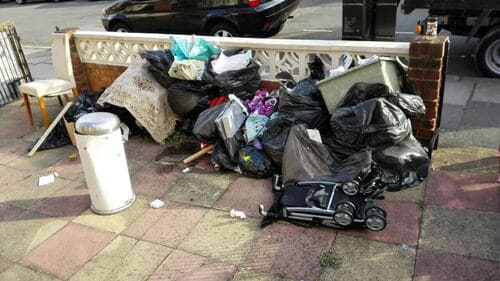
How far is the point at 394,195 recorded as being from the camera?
374 centimetres

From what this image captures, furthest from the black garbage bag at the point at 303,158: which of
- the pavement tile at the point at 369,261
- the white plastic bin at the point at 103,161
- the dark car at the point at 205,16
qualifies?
the dark car at the point at 205,16

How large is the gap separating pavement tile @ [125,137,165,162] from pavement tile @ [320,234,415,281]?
256 cm

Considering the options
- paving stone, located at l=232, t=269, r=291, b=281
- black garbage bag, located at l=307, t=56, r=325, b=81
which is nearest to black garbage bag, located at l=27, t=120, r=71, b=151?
black garbage bag, located at l=307, t=56, r=325, b=81

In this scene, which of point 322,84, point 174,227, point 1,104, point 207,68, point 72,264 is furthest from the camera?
point 1,104

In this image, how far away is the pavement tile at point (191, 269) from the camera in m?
3.07

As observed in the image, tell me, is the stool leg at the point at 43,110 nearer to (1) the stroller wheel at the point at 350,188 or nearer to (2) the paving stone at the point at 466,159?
(1) the stroller wheel at the point at 350,188

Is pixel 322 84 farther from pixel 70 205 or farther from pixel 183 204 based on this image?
pixel 70 205

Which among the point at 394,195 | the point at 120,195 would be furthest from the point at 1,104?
the point at 394,195

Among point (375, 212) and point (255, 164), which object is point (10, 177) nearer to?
point (255, 164)

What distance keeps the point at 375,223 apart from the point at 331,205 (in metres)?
0.35

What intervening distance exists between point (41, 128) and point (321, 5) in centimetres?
967

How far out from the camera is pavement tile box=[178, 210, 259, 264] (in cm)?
328

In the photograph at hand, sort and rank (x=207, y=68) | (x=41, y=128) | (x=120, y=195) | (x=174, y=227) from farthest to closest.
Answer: (x=41, y=128), (x=207, y=68), (x=120, y=195), (x=174, y=227)

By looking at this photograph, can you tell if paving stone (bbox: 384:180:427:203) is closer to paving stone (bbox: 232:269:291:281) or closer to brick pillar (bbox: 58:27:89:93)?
paving stone (bbox: 232:269:291:281)
